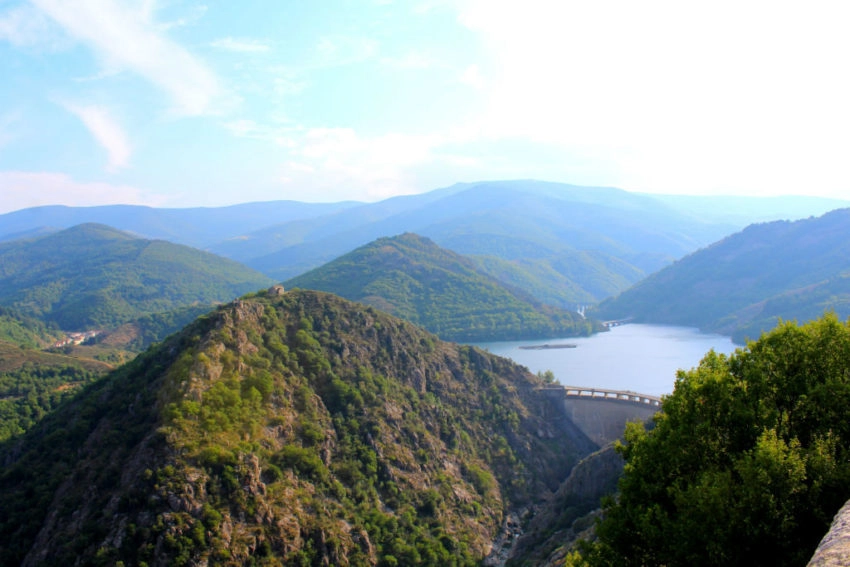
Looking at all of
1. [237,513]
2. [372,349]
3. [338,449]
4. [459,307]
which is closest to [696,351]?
[459,307]

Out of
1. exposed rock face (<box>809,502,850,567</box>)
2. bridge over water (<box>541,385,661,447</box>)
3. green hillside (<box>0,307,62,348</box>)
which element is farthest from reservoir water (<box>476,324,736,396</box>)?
green hillside (<box>0,307,62,348</box>)

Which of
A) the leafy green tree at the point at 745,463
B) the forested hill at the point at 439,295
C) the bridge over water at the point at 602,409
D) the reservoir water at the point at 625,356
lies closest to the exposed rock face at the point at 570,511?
the bridge over water at the point at 602,409

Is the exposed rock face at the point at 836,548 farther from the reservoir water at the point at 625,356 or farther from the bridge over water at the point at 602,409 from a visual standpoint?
the reservoir water at the point at 625,356

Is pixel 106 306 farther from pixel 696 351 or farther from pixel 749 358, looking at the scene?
pixel 749 358

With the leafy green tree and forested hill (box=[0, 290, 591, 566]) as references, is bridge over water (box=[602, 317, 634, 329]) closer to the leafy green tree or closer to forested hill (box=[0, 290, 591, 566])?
forested hill (box=[0, 290, 591, 566])

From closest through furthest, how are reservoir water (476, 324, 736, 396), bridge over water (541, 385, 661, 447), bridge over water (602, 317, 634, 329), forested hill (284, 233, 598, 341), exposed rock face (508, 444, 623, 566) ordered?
1. exposed rock face (508, 444, 623, 566)
2. bridge over water (541, 385, 661, 447)
3. reservoir water (476, 324, 736, 396)
4. forested hill (284, 233, 598, 341)
5. bridge over water (602, 317, 634, 329)

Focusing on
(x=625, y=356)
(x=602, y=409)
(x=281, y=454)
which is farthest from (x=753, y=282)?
(x=281, y=454)

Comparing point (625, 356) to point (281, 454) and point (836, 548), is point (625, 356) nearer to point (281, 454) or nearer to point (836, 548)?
point (281, 454)
